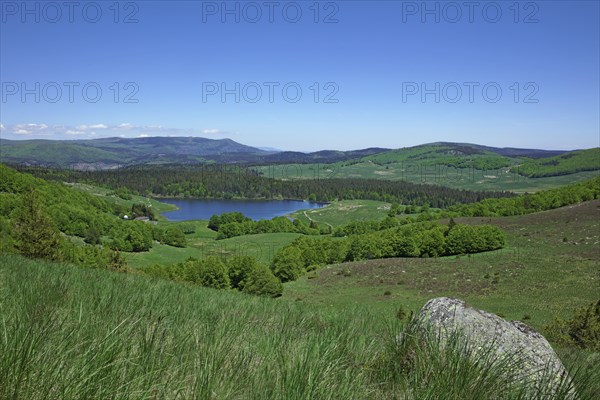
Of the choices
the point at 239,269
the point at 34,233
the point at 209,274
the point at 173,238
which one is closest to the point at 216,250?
the point at 173,238

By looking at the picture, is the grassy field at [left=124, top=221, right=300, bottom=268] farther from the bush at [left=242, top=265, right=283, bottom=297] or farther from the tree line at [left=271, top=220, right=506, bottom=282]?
the bush at [left=242, top=265, right=283, bottom=297]

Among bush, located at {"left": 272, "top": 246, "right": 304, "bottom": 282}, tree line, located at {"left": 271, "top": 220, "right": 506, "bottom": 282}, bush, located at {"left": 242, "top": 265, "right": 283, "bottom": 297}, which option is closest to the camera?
bush, located at {"left": 242, "top": 265, "right": 283, "bottom": 297}

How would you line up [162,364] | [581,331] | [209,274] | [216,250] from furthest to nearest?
[216,250], [209,274], [581,331], [162,364]

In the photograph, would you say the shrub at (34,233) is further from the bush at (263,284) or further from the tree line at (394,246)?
the tree line at (394,246)

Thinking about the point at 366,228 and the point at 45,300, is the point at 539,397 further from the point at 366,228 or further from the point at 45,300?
the point at 366,228

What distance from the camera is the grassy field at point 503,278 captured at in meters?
34.3

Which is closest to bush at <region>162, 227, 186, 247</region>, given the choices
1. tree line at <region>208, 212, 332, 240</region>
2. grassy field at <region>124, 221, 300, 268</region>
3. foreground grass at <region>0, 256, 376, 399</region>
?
grassy field at <region>124, 221, 300, 268</region>

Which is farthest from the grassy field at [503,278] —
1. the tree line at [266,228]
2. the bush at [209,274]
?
the tree line at [266,228]

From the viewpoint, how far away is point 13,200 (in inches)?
3725

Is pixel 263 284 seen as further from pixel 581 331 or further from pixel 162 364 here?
pixel 162 364

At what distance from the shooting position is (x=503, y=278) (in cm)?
4191

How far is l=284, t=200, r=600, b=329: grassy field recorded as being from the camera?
34.3 meters

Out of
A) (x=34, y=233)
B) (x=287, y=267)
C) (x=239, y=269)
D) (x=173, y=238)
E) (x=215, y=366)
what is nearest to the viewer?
(x=215, y=366)

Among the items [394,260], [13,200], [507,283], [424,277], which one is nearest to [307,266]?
[394,260]
